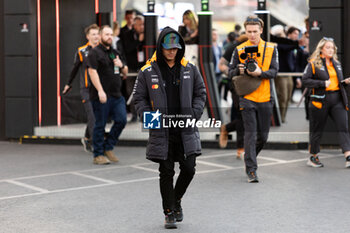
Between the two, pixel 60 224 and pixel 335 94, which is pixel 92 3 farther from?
pixel 60 224

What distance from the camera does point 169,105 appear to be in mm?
6238

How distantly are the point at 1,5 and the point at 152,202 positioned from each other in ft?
22.2

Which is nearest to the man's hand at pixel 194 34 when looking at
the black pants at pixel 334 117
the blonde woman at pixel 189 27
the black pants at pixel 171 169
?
the blonde woman at pixel 189 27

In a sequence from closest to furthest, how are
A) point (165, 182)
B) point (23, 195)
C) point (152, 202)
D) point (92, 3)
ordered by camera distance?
1. point (165, 182)
2. point (152, 202)
3. point (23, 195)
4. point (92, 3)

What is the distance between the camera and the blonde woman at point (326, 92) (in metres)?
9.44

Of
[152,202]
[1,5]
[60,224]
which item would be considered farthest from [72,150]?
[60,224]

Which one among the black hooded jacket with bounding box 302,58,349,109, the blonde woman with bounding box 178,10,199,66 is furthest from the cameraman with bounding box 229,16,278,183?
the blonde woman with bounding box 178,10,199,66

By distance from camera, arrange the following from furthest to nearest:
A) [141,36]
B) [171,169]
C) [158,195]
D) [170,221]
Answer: [141,36]
[158,195]
[171,169]
[170,221]

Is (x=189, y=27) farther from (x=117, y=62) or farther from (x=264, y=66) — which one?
(x=264, y=66)

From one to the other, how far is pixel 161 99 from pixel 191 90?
288 mm

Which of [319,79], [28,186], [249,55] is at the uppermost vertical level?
[249,55]

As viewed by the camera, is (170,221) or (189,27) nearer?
(170,221)

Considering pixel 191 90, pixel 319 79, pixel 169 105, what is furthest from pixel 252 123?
pixel 169 105

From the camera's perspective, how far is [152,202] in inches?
286
